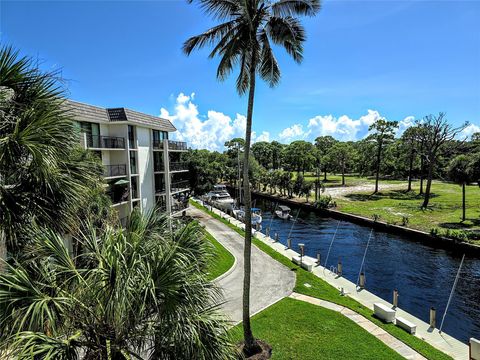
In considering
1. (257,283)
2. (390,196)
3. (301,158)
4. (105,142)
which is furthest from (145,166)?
(301,158)

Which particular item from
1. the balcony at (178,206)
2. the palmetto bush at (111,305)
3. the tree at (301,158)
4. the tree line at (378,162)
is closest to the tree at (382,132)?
the tree line at (378,162)

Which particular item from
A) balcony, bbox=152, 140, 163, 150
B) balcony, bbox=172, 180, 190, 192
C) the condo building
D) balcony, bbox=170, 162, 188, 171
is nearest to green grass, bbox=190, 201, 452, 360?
the condo building

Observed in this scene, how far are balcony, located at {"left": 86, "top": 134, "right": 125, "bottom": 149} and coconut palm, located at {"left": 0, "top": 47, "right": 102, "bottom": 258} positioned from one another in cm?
1835

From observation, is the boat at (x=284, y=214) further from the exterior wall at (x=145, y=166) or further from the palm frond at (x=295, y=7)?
the palm frond at (x=295, y=7)

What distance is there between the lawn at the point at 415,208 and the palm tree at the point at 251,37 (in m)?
28.7

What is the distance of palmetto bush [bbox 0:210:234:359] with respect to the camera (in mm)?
4906

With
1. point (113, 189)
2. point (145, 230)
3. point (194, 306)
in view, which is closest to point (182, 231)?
A: point (145, 230)

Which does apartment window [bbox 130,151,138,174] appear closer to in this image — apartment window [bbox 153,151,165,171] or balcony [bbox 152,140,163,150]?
apartment window [bbox 153,151,165,171]

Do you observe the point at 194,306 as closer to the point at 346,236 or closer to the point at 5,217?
the point at 5,217

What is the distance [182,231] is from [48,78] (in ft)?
13.4

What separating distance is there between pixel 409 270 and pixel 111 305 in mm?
25265

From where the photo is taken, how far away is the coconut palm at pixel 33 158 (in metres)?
5.33

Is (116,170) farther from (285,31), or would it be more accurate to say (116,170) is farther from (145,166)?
(285,31)

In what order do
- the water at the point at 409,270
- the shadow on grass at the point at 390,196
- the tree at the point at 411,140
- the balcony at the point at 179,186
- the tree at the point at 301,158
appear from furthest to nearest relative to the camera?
the tree at the point at 301,158, the tree at the point at 411,140, the shadow on grass at the point at 390,196, the balcony at the point at 179,186, the water at the point at 409,270
